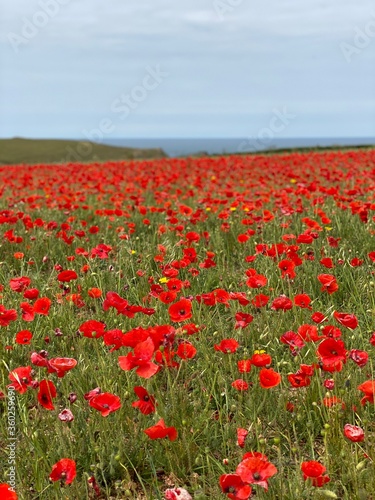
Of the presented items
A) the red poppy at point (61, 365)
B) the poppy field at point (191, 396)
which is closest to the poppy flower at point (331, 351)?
the poppy field at point (191, 396)

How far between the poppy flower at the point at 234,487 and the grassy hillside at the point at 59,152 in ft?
76.7

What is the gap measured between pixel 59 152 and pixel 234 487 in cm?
2752

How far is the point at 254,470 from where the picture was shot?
162 cm

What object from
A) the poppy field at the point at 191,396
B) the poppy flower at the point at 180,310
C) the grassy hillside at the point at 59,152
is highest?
the grassy hillside at the point at 59,152

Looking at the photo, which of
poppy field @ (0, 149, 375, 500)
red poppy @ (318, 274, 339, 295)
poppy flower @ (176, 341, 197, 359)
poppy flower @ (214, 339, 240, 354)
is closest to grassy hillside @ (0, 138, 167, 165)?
poppy field @ (0, 149, 375, 500)

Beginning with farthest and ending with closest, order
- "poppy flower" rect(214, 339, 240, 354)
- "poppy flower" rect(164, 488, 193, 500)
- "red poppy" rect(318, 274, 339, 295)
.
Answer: "red poppy" rect(318, 274, 339, 295) → "poppy flower" rect(214, 339, 240, 354) → "poppy flower" rect(164, 488, 193, 500)

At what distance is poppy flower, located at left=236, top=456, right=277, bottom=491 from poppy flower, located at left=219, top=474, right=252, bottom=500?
0.02 metres

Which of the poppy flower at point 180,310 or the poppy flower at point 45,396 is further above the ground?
the poppy flower at point 180,310

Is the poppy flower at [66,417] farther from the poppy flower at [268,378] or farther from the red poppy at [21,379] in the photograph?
the poppy flower at [268,378]

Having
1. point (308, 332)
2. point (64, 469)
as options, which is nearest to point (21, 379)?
point (64, 469)

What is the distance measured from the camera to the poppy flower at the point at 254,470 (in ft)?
5.25

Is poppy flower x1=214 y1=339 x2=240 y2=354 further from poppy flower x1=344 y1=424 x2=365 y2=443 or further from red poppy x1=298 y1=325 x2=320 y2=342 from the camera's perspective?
poppy flower x1=344 y1=424 x2=365 y2=443

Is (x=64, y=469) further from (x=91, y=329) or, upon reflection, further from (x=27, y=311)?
(x=27, y=311)

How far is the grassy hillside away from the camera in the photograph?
25820 mm
